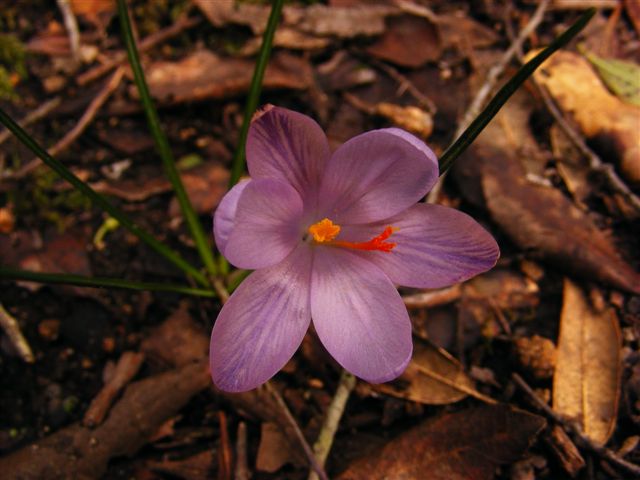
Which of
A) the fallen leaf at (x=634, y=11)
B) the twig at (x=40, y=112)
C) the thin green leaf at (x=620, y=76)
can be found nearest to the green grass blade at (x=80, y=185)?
the twig at (x=40, y=112)

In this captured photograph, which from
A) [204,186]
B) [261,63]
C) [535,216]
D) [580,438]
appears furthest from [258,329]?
[535,216]

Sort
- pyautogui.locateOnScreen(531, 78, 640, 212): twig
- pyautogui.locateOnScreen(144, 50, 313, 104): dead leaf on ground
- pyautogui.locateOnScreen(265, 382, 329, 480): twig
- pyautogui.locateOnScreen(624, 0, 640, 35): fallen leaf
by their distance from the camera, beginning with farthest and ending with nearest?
pyautogui.locateOnScreen(624, 0, 640, 35): fallen leaf
pyautogui.locateOnScreen(144, 50, 313, 104): dead leaf on ground
pyautogui.locateOnScreen(531, 78, 640, 212): twig
pyautogui.locateOnScreen(265, 382, 329, 480): twig

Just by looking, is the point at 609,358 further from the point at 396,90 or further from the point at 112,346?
the point at 112,346

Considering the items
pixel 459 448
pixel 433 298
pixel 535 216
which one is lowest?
pixel 459 448

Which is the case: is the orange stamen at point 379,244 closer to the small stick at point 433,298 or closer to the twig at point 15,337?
the small stick at point 433,298

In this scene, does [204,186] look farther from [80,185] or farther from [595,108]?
[595,108]

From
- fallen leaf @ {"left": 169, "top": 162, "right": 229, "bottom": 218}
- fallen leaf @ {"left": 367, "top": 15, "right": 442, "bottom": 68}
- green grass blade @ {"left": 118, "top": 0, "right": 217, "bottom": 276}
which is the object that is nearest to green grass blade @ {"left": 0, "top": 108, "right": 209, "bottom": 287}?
green grass blade @ {"left": 118, "top": 0, "right": 217, "bottom": 276}

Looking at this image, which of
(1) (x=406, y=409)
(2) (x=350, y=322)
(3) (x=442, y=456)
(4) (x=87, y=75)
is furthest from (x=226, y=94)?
(3) (x=442, y=456)

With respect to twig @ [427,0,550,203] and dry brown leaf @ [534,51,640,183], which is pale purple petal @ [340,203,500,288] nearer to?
twig @ [427,0,550,203]
